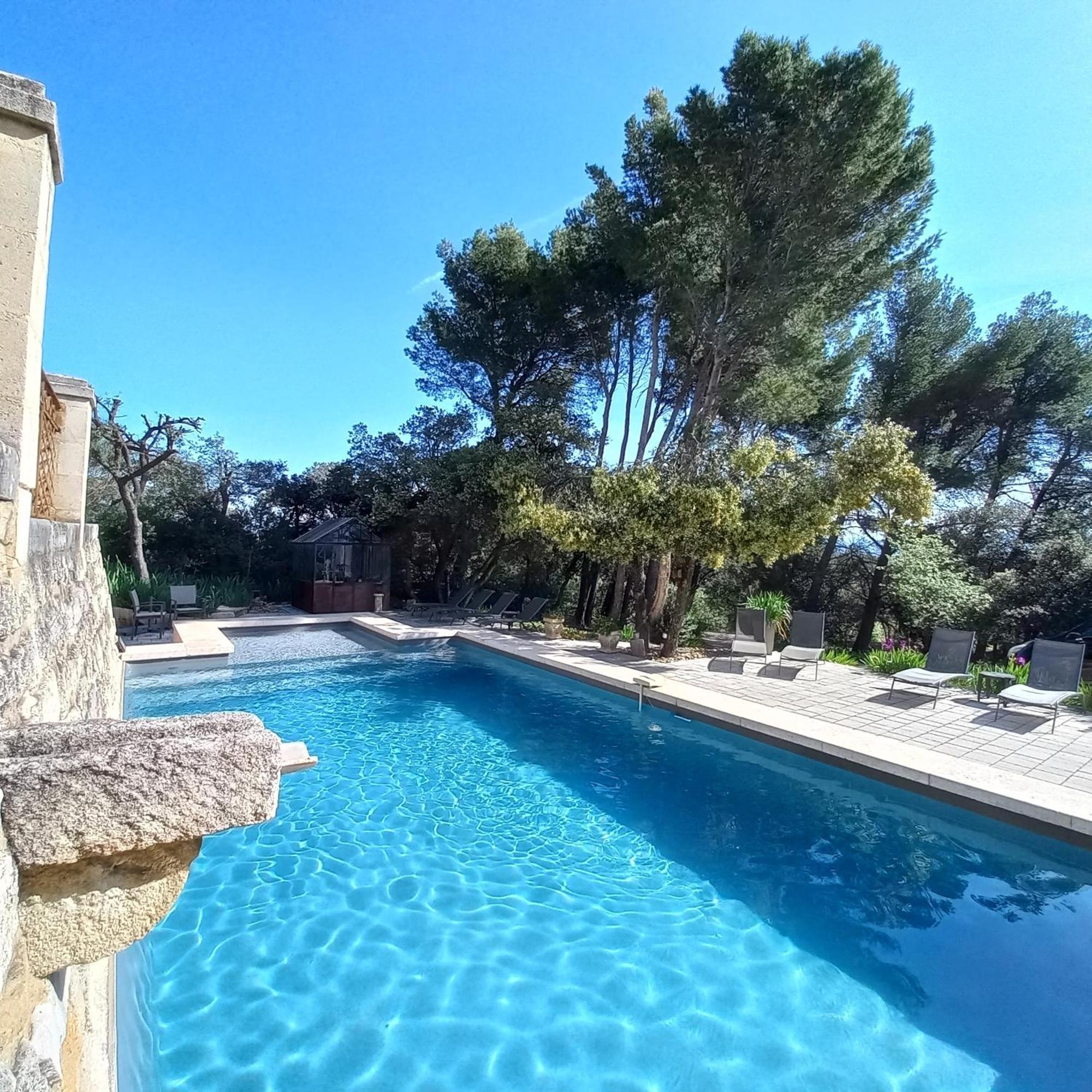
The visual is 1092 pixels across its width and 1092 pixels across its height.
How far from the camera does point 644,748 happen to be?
6957 mm

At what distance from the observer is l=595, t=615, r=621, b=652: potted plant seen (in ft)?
39.2

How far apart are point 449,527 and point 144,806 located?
16117 millimetres

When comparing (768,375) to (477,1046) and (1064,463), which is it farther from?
(477,1046)

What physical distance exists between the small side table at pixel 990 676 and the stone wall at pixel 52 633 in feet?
32.2

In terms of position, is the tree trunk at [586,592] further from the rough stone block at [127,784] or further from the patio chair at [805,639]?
the rough stone block at [127,784]

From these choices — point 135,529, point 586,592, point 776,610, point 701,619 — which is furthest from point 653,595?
point 135,529

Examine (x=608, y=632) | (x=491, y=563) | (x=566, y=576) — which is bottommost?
(x=608, y=632)

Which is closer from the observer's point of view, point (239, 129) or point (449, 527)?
point (239, 129)

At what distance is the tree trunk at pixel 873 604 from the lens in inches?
537

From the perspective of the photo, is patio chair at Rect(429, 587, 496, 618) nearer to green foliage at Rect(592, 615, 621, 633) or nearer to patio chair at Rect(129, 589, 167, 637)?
green foliage at Rect(592, 615, 621, 633)

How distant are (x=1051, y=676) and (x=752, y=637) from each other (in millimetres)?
4142

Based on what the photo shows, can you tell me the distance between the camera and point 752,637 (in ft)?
35.0

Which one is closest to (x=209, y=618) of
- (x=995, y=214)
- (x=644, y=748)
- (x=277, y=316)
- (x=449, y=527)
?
(x=449, y=527)

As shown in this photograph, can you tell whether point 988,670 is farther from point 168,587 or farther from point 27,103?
point 168,587
